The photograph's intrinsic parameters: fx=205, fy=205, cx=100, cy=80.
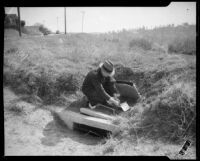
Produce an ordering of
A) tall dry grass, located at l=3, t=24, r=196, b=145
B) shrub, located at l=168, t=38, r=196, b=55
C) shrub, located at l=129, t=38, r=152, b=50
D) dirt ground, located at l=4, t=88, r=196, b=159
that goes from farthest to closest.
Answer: shrub, located at l=129, t=38, r=152, b=50
shrub, located at l=168, t=38, r=196, b=55
tall dry grass, located at l=3, t=24, r=196, b=145
dirt ground, located at l=4, t=88, r=196, b=159

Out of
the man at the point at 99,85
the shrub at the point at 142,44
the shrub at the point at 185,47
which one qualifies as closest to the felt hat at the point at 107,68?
the man at the point at 99,85

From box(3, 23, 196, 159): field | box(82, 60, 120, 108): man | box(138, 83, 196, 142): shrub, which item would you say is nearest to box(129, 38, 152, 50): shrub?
box(3, 23, 196, 159): field

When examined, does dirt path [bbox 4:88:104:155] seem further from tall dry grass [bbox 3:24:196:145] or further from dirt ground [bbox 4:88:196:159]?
tall dry grass [bbox 3:24:196:145]

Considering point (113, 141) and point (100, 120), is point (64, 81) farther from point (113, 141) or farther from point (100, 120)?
point (113, 141)

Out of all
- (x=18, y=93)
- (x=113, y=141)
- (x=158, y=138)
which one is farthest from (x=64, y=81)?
(x=158, y=138)

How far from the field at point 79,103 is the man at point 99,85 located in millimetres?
577

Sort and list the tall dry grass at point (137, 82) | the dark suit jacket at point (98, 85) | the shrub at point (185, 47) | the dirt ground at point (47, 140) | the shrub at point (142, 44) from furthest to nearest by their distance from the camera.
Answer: the shrub at point (142, 44) < the shrub at point (185, 47) < the dark suit jacket at point (98, 85) < the tall dry grass at point (137, 82) < the dirt ground at point (47, 140)

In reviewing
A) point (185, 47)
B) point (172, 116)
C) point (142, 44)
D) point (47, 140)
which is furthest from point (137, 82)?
point (142, 44)

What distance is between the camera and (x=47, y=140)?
4098 mm

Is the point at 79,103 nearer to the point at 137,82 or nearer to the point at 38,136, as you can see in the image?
the point at 38,136

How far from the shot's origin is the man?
4430 mm

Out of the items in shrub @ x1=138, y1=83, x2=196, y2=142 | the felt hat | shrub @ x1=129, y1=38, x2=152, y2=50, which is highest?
the felt hat

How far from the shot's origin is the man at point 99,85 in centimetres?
443

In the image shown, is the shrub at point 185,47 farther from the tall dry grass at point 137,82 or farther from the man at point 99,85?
the man at point 99,85
